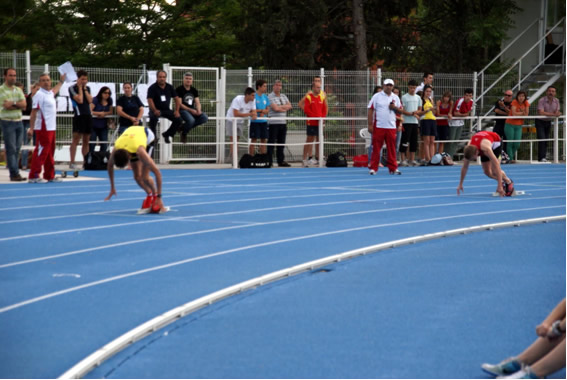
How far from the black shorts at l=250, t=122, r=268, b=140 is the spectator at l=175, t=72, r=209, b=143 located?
2494 mm

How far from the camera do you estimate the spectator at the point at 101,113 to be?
21234 mm

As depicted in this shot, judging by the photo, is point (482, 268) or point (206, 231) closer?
point (482, 268)

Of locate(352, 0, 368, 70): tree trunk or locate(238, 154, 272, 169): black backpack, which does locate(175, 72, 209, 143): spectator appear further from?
locate(352, 0, 368, 70): tree trunk

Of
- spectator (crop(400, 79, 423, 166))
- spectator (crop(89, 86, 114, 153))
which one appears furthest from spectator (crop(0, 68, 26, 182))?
spectator (crop(400, 79, 423, 166))

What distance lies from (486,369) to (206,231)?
250 inches

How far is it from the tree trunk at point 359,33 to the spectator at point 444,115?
20.7ft

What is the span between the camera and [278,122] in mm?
23000

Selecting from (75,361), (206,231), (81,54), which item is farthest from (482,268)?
(81,54)

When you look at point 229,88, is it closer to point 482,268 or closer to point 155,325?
point 482,268

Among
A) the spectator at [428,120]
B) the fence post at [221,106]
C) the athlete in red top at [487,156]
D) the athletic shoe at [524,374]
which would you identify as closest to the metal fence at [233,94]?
the fence post at [221,106]

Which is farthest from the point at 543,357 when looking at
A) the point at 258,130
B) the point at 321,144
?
the point at 321,144

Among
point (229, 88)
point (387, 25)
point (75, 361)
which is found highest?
point (387, 25)

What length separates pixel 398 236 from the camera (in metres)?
11.3

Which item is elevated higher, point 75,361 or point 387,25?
point 387,25
